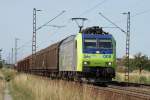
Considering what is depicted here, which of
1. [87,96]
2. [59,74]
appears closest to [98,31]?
[59,74]

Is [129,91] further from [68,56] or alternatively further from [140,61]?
[140,61]

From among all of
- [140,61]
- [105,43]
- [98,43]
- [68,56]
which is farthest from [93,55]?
[140,61]

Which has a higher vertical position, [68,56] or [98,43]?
[98,43]

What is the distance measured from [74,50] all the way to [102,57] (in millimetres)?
2595

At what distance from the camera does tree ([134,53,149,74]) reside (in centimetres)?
10150

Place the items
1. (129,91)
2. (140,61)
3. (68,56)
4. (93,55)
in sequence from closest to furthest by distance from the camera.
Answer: (129,91)
(93,55)
(68,56)
(140,61)

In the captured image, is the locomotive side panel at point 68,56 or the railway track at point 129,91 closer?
the railway track at point 129,91

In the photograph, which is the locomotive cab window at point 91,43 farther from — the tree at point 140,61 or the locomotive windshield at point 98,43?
the tree at point 140,61

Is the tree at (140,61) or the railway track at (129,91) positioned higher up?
the tree at (140,61)

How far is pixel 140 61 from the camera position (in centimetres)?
10219

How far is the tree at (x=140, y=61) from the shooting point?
101500 millimetres

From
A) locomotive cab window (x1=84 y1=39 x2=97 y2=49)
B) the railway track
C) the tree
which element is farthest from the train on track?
the tree

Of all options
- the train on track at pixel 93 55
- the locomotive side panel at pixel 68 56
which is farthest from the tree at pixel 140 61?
the train on track at pixel 93 55

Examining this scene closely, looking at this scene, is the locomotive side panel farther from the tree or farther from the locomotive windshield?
the tree
